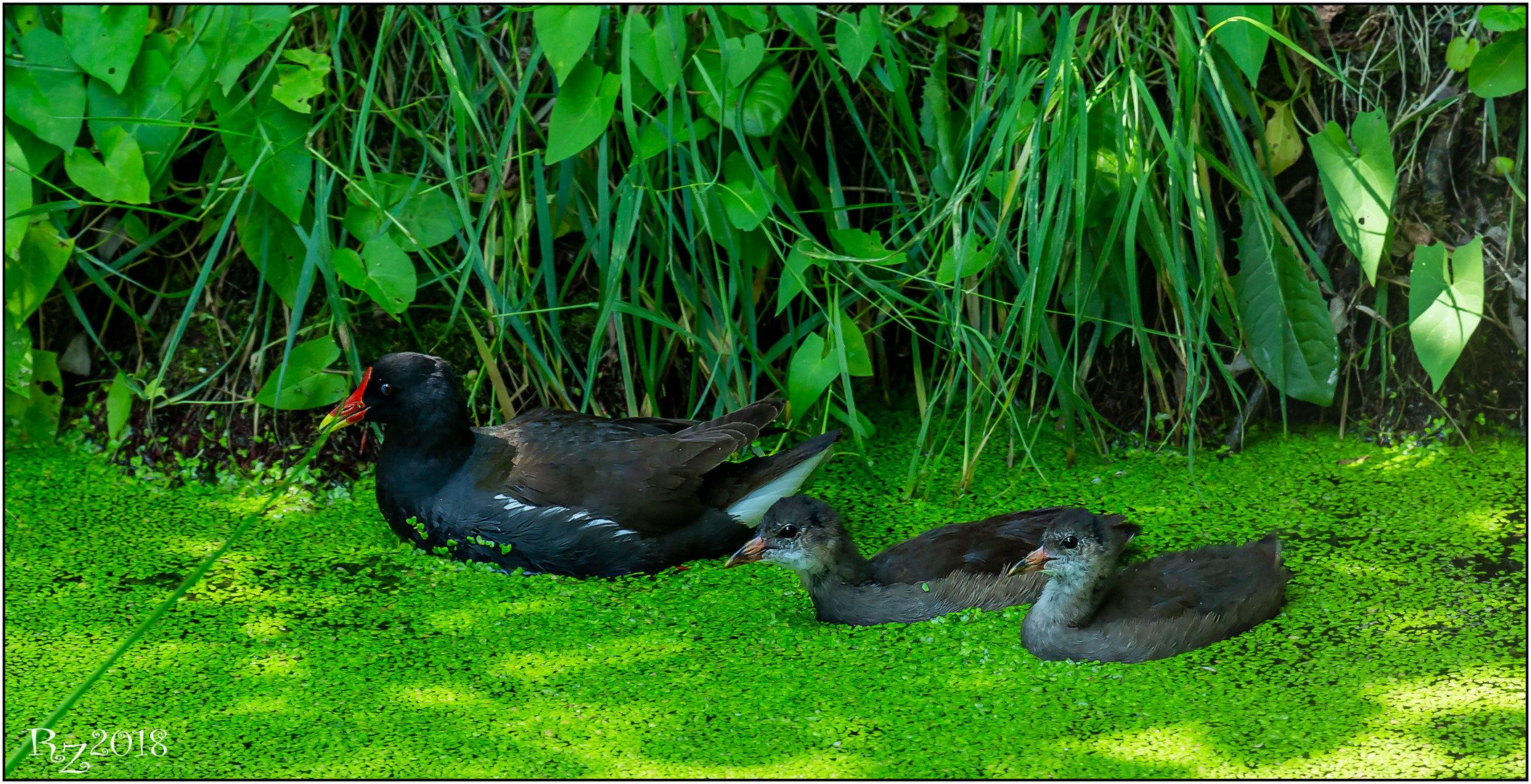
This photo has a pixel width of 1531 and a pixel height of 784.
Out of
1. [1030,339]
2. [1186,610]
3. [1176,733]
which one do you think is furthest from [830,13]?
[1176,733]

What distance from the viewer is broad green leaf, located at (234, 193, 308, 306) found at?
3.48 metres

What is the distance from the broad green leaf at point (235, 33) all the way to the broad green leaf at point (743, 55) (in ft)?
3.88

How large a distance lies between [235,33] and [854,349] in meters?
1.80

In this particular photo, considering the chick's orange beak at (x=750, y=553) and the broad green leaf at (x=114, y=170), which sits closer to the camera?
the chick's orange beak at (x=750, y=553)

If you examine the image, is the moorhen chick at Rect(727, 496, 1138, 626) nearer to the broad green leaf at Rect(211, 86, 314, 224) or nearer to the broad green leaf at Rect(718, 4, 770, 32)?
the broad green leaf at Rect(718, 4, 770, 32)

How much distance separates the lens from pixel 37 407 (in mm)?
3768

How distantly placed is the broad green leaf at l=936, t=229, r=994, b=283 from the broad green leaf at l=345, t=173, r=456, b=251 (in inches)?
50.4

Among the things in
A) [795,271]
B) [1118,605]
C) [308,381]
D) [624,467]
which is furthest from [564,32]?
[1118,605]

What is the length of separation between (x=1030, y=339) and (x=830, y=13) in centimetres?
99

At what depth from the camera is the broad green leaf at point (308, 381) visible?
3.50 m

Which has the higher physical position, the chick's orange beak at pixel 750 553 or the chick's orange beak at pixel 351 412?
the chick's orange beak at pixel 351 412

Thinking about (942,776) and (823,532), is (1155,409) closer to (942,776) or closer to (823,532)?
(823,532)

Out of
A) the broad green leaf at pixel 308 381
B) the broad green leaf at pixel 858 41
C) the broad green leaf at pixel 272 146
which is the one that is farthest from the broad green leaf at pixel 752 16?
the broad green leaf at pixel 308 381

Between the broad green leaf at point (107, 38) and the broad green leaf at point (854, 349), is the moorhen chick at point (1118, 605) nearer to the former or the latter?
the broad green leaf at point (854, 349)
